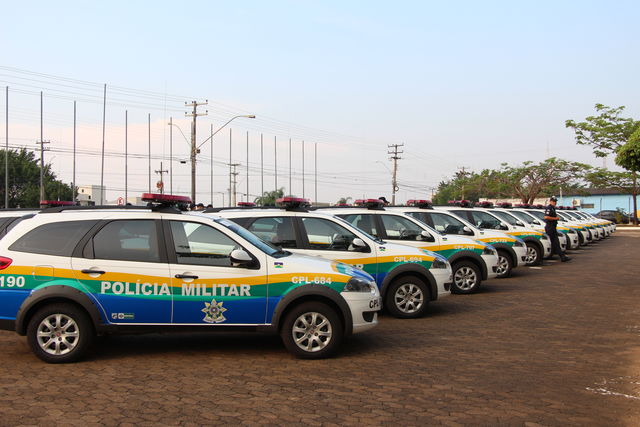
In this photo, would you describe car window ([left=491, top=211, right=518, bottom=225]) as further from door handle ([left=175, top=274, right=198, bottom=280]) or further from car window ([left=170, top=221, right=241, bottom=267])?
door handle ([left=175, top=274, right=198, bottom=280])

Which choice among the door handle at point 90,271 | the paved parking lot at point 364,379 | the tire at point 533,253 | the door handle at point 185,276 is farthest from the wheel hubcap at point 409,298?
the tire at point 533,253

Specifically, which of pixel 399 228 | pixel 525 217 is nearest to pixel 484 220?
pixel 525 217

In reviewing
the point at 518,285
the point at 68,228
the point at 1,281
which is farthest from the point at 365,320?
the point at 518,285

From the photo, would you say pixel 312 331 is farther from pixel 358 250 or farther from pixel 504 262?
pixel 504 262

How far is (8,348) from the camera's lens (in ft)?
24.7

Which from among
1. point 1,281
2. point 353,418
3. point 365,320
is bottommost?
point 353,418

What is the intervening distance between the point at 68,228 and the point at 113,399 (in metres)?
2.33

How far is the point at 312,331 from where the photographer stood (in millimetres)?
6906

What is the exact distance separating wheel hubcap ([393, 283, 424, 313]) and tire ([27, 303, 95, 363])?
4.87m

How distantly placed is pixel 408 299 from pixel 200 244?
410 cm

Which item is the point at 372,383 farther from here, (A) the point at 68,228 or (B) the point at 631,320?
(B) the point at 631,320

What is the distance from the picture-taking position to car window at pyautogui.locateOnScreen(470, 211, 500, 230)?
1659cm

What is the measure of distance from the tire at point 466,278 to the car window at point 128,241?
24.4 ft

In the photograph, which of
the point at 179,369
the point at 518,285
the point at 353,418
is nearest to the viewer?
the point at 353,418
